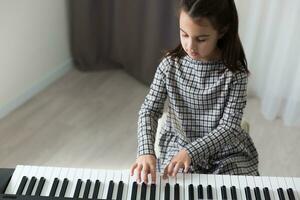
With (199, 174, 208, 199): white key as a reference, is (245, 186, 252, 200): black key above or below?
below

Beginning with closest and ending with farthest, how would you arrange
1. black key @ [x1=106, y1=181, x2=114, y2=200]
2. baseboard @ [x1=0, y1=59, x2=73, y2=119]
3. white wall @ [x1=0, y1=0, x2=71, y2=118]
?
black key @ [x1=106, y1=181, x2=114, y2=200] → white wall @ [x1=0, y1=0, x2=71, y2=118] → baseboard @ [x1=0, y1=59, x2=73, y2=119]

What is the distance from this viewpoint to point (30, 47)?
8.75ft

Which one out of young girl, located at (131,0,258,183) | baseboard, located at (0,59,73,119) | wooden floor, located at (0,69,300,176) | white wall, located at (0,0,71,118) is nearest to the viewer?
young girl, located at (131,0,258,183)

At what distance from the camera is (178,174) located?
3.89ft

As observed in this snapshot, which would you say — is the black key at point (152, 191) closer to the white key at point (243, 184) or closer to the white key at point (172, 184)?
the white key at point (172, 184)

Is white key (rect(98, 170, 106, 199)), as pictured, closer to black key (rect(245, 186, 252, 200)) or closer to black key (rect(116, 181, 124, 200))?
black key (rect(116, 181, 124, 200))

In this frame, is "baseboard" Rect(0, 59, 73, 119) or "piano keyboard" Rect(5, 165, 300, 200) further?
"baseboard" Rect(0, 59, 73, 119)

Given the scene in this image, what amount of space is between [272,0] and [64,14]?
1276 millimetres

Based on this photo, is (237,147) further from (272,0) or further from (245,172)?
(272,0)

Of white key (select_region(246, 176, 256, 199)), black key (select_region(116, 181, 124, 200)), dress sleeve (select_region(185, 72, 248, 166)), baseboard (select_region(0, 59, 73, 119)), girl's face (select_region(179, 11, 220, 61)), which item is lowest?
black key (select_region(116, 181, 124, 200))

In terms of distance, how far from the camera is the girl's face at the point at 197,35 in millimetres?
1199

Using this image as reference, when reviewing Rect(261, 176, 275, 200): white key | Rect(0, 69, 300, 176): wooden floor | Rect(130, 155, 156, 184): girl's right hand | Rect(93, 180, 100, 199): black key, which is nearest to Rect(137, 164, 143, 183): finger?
Rect(130, 155, 156, 184): girl's right hand

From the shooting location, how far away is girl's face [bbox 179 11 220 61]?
120cm

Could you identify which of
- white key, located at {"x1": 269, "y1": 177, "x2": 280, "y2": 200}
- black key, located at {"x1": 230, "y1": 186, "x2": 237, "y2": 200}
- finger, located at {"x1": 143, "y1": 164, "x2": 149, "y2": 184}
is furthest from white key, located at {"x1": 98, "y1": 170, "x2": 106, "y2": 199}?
white key, located at {"x1": 269, "y1": 177, "x2": 280, "y2": 200}
